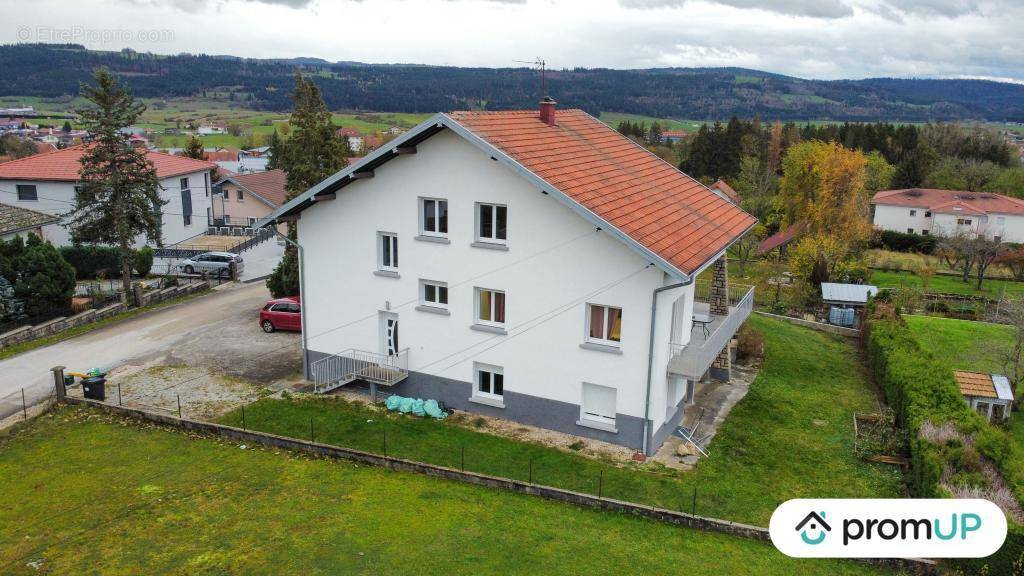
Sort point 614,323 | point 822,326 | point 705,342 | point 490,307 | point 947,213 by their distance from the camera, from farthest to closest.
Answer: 1. point 947,213
2. point 822,326
3. point 490,307
4. point 705,342
5. point 614,323

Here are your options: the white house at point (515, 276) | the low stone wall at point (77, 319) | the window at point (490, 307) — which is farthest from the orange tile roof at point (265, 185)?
the window at point (490, 307)

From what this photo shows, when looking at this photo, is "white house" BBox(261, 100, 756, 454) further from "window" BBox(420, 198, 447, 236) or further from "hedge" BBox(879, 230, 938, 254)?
"hedge" BBox(879, 230, 938, 254)

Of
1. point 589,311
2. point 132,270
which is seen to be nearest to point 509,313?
point 589,311

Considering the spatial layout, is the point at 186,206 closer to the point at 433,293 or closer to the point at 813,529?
the point at 433,293

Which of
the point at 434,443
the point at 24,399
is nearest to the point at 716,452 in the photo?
the point at 434,443

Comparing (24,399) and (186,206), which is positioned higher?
(186,206)

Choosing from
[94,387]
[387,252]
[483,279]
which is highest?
[387,252]

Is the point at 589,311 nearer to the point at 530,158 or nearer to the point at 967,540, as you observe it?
the point at 530,158

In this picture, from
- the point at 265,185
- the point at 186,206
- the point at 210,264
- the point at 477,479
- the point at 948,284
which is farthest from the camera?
the point at 265,185
